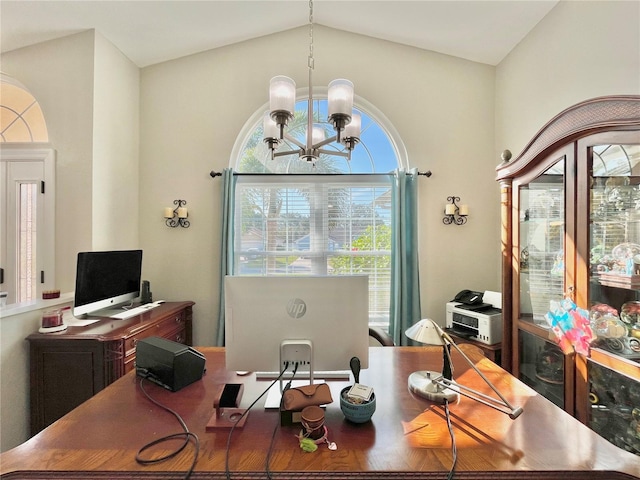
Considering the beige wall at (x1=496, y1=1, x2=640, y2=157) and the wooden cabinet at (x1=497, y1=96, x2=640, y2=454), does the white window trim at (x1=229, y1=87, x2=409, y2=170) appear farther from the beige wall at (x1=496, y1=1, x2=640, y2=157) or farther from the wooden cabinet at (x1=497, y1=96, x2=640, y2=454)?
the wooden cabinet at (x1=497, y1=96, x2=640, y2=454)

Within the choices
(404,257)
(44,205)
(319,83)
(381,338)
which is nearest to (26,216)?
(44,205)

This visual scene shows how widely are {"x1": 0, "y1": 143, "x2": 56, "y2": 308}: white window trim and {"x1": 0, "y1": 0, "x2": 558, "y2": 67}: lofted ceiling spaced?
86 cm

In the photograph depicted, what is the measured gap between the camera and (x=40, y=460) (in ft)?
2.64

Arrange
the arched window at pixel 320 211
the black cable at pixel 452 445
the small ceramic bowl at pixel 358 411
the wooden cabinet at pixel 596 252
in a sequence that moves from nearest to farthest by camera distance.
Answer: the black cable at pixel 452 445 < the small ceramic bowl at pixel 358 411 < the wooden cabinet at pixel 596 252 < the arched window at pixel 320 211

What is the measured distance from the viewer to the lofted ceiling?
230cm

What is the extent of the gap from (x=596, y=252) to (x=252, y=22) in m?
3.20

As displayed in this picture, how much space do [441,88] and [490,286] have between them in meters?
2.10

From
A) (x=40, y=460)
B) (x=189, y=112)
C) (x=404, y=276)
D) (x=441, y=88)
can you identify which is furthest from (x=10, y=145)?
(x=441, y=88)

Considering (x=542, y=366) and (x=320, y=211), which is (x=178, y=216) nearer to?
(x=320, y=211)

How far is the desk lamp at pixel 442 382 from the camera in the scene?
103 centimetres

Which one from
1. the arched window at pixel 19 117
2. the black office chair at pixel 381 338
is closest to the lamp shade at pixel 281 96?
the black office chair at pixel 381 338

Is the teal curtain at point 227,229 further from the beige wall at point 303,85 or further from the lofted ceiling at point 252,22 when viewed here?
the lofted ceiling at point 252,22

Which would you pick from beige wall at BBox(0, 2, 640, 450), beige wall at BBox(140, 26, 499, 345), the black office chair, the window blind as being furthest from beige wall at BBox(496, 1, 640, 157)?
the black office chair

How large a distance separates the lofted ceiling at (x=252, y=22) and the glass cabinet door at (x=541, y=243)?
1539 mm
